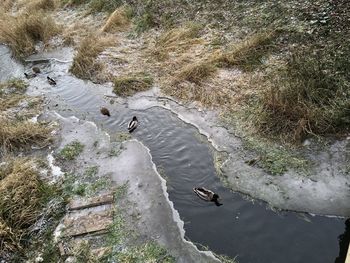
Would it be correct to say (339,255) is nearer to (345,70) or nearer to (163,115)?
(345,70)

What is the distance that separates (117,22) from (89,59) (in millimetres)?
2167

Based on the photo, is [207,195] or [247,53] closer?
[207,195]

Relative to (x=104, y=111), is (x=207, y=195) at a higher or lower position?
lower

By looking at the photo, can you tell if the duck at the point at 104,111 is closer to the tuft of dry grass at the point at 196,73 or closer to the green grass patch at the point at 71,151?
the green grass patch at the point at 71,151

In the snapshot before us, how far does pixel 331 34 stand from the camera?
829 cm

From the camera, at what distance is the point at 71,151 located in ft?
23.8

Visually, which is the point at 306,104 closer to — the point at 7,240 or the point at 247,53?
the point at 247,53

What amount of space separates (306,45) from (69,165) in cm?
556

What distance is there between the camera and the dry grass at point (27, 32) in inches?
490

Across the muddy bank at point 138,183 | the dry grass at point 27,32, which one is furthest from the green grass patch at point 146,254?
the dry grass at point 27,32

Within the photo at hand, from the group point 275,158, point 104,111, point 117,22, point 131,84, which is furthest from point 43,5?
point 275,158

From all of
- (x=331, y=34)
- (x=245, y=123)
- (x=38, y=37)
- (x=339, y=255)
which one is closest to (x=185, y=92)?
(x=245, y=123)

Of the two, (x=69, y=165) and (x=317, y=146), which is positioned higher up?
(x=317, y=146)

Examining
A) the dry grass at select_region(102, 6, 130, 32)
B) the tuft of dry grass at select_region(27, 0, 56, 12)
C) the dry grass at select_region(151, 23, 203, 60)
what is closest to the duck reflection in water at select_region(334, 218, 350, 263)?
the dry grass at select_region(151, 23, 203, 60)
